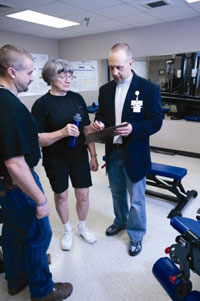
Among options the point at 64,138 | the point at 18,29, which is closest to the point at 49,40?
the point at 18,29

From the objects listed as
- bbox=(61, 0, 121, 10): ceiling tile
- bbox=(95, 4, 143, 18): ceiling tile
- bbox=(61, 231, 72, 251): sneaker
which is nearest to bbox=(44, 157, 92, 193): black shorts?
bbox=(61, 231, 72, 251): sneaker

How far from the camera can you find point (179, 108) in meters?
4.41

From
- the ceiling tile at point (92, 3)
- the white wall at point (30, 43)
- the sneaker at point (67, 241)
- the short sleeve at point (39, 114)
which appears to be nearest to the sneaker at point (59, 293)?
the sneaker at point (67, 241)

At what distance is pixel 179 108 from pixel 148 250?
10.7 feet

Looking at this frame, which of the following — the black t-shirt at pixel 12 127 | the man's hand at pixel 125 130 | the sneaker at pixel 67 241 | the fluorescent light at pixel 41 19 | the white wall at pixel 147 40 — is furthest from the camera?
the white wall at pixel 147 40

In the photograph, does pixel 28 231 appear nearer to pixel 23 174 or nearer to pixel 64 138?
pixel 23 174

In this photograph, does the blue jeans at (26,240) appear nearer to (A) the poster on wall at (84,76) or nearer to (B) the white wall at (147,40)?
(B) the white wall at (147,40)

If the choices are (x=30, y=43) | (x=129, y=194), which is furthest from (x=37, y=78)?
(x=129, y=194)

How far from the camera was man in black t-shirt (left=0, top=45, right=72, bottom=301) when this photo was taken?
3.26ft

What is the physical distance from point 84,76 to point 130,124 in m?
4.73

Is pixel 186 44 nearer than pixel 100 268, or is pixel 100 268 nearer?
pixel 100 268

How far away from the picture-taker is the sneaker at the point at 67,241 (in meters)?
1.93

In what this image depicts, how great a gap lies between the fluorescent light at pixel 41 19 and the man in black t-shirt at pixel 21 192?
2989mm

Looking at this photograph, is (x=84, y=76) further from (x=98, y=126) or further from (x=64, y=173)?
(x=64, y=173)
